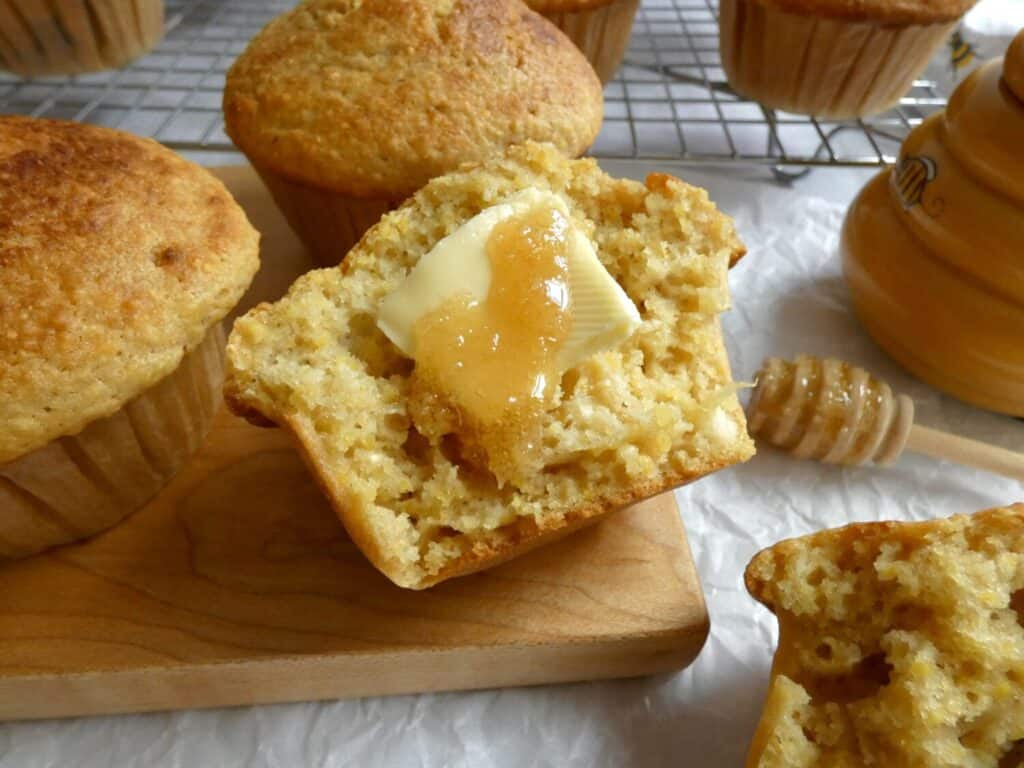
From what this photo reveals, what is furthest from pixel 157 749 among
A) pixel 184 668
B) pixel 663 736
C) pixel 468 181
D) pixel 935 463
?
pixel 935 463

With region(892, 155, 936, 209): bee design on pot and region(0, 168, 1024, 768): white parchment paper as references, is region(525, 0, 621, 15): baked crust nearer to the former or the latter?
region(892, 155, 936, 209): bee design on pot

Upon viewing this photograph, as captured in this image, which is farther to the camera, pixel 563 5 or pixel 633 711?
pixel 563 5

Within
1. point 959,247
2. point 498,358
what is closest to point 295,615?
point 498,358

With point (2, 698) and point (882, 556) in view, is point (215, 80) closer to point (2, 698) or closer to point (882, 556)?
point (2, 698)

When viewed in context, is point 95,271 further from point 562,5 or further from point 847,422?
point 562,5

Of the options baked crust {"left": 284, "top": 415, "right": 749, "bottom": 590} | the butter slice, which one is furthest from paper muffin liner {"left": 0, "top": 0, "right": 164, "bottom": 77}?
baked crust {"left": 284, "top": 415, "right": 749, "bottom": 590}

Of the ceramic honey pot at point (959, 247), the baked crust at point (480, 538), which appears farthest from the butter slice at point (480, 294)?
the ceramic honey pot at point (959, 247)
